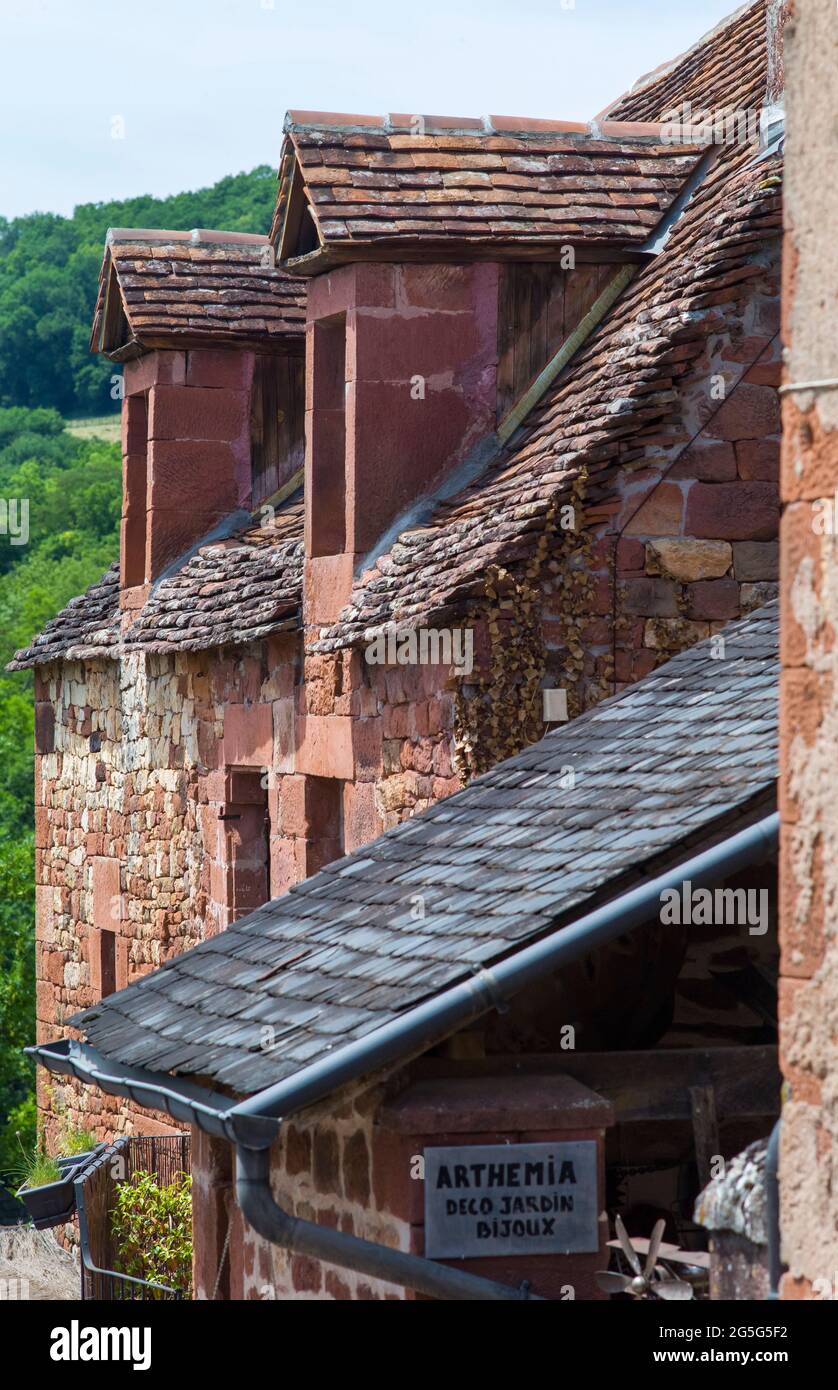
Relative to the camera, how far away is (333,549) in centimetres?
997

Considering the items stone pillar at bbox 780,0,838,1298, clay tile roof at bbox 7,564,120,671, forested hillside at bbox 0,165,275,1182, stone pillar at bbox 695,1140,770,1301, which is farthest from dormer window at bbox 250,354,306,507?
forested hillside at bbox 0,165,275,1182

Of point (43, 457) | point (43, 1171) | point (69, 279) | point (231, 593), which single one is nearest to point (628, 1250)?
point (231, 593)

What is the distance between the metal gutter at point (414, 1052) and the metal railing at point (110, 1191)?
4147 millimetres

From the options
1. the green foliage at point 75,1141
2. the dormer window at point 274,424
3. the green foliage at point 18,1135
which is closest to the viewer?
the dormer window at point 274,424

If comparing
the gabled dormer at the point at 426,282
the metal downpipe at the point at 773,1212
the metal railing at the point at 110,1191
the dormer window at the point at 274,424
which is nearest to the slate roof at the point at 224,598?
the dormer window at the point at 274,424

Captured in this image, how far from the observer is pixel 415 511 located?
9.62 m

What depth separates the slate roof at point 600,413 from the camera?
8.31 metres

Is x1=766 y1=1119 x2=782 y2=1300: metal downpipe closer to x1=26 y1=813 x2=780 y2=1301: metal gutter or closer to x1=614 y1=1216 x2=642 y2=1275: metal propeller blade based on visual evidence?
x1=26 y1=813 x2=780 y2=1301: metal gutter

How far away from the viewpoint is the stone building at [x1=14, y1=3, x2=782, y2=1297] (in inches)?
249

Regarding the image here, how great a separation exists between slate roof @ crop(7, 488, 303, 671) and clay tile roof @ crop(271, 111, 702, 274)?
1.71 meters

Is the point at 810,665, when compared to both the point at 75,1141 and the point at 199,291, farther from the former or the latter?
the point at 75,1141

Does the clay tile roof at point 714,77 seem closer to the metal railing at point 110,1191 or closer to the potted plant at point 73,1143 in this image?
the metal railing at point 110,1191
